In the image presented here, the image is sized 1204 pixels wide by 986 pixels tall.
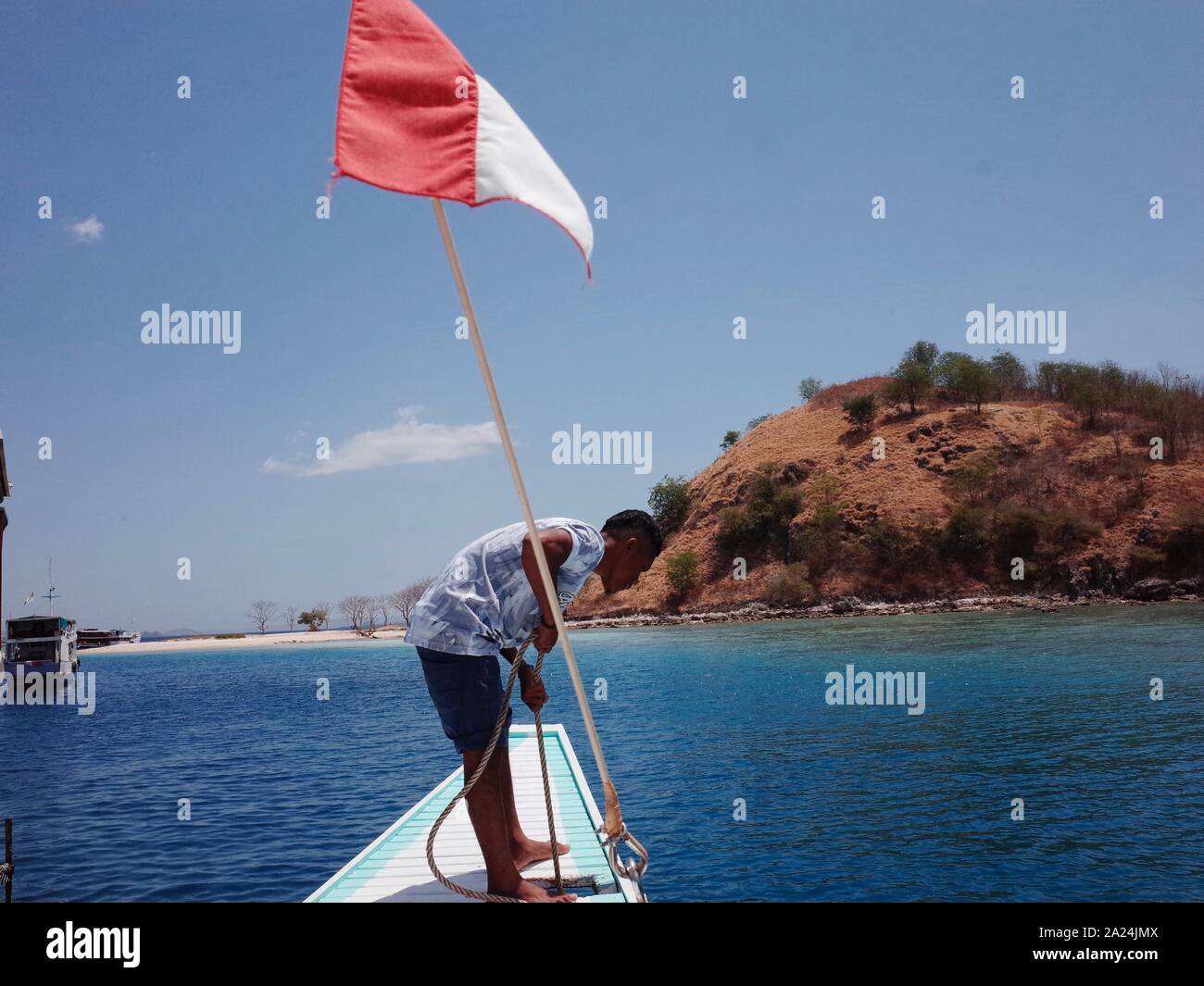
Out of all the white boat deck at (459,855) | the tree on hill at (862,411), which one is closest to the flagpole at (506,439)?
the white boat deck at (459,855)

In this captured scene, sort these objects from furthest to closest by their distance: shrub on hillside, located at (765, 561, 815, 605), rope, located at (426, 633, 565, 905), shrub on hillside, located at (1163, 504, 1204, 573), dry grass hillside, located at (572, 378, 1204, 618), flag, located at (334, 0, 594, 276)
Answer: shrub on hillside, located at (765, 561, 815, 605)
dry grass hillside, located at (572, 378, 1204, 618)
shrub on hillside, located at (1163, 504, 1204, 573)
rope, located at (426, 633, 565, 905)
flag, located at (334, 0, 594, 276)

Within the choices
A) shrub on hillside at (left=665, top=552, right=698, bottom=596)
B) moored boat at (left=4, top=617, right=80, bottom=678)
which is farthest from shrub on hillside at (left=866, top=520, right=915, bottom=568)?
moored boat at (left=4, top=617, right=80, bottom=678)

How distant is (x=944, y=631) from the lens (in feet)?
162

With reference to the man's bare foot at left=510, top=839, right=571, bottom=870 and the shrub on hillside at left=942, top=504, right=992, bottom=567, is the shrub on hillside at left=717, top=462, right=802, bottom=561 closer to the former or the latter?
the shrub on hillside at left=942, top=504, right=992, bottom=567

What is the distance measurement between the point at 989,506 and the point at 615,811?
271 ft

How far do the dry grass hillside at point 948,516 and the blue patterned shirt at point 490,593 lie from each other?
243 ft

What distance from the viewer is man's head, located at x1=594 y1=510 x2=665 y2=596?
4809 millimetres

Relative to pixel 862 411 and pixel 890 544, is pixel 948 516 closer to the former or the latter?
pixel 890 544

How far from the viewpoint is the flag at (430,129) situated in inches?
157

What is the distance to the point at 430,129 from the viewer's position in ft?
13.6

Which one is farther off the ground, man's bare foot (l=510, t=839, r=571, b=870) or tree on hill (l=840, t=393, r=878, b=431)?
tree on hill (l=840, t=393, r=878, b=431)

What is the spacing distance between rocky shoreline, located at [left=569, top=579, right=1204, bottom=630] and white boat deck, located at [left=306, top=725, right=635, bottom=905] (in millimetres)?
61761

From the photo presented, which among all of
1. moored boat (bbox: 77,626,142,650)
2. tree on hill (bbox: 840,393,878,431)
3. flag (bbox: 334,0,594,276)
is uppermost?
tree on hill (bbox: 840,393,878,431)

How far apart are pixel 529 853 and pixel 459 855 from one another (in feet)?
2.01
